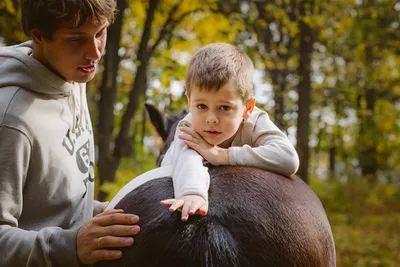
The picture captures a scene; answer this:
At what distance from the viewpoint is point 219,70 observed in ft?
4.83

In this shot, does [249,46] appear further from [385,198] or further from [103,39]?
[385,198]

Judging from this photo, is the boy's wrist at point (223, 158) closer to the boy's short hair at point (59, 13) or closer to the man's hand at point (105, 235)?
the man's hand at point (105, 235)

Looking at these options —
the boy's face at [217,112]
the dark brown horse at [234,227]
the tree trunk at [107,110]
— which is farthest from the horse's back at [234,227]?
the tree trunk at [107,110]

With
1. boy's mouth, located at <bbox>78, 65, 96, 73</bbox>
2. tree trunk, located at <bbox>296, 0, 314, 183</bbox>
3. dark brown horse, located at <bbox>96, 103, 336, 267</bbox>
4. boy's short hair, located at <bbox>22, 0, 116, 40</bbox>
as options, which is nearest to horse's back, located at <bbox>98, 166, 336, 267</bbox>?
dark brown horse, located at <bbox>96, 103, 336, 267</bbox>

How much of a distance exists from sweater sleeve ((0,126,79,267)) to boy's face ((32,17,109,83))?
30 cm

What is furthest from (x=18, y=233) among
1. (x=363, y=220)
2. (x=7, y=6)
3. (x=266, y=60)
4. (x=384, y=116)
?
(x=363, y=220)

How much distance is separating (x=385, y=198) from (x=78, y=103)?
976cm

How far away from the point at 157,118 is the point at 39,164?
107cm

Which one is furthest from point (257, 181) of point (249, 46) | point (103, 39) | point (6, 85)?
point (249, 46)

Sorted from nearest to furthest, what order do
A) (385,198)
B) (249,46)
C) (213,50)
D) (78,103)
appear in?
(213,50) → (78,103) → (249,46) → (385,198)

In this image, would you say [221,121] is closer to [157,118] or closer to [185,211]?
[185,211]

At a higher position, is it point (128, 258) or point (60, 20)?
point (60, 20)

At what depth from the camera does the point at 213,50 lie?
5.08ft

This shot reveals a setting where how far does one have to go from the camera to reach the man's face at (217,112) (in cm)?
149
